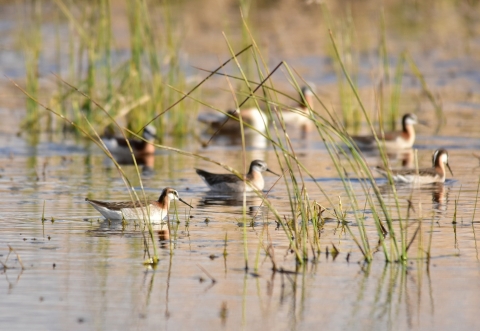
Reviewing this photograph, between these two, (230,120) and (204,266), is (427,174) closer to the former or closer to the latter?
(204,266)

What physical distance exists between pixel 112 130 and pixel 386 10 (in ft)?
70.8

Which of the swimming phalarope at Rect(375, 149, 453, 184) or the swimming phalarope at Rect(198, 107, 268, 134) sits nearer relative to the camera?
the swimming phalarope at Rect(375, 149, 453, 184)

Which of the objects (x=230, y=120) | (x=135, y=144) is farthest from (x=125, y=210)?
(x=230, y=120)

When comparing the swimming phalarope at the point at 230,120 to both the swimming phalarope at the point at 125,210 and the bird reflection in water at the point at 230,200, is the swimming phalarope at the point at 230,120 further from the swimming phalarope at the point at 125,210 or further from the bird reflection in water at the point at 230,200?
the swimming phalarope at the point at 125,210

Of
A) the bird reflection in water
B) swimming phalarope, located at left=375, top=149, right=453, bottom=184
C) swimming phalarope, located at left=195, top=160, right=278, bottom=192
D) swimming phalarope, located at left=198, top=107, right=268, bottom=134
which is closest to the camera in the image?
the bird reflection in water

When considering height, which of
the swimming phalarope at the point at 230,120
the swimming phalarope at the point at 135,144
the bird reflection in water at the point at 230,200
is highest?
the swimming phalarope at the point at 230,120

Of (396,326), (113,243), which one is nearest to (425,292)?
(396,326)

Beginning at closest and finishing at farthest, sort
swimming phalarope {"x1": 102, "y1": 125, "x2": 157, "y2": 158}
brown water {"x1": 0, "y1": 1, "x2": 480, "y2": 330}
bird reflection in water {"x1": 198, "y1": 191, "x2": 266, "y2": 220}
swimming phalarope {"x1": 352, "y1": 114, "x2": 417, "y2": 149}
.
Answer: brown water {"x1": 0, "y1": 1, "x2": 480, "y2": 330} → bird reflection in water {"x1": 198, "y1": 191, "x2": 266, "y2": 220} → swimming phalarope {"x1": 102, "y1": 125, "x2": 157, "y2": 158} → swimming phalarope {"x1": 352, "y1": 114, "x2": 417, "y2": 149}

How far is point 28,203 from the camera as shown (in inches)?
444

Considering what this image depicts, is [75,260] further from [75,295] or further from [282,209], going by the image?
[282,209]

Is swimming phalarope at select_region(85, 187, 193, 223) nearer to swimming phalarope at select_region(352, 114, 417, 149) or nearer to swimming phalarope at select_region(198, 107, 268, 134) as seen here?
swimming phalarope at select_region(352, 114, 417, 149)

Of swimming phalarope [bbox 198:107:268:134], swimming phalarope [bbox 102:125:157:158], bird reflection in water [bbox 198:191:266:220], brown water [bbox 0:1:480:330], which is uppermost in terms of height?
swimming phalarope [bbox 198:107:268:134]

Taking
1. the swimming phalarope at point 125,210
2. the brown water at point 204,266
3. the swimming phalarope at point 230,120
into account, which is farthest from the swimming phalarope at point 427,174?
the swimming phalarope at point 230,120

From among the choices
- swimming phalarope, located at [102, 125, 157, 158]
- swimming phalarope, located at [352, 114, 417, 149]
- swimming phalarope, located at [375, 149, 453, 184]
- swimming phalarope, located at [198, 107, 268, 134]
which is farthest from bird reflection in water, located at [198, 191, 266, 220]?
swimming phalarope, located at [198, 107, 268, 134]
